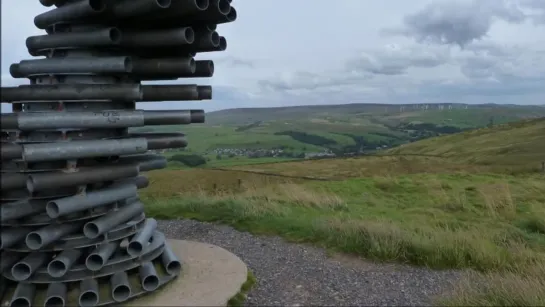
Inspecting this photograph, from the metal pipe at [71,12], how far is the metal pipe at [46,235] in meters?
2.49

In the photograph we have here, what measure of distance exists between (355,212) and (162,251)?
308 inches

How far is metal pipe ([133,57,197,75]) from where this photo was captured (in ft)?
22.3

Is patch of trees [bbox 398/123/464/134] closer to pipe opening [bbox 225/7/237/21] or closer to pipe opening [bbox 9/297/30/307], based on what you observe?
pipe opening [bbox 225/7/237/21]

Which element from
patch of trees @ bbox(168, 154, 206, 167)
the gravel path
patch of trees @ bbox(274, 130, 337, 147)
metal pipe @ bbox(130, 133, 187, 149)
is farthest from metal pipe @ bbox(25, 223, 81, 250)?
patch of trees @ bbox(274, 130, 337, 147)

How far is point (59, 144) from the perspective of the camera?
5855 mm

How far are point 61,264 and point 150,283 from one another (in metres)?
1.12

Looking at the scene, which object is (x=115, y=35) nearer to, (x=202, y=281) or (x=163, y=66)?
(x=163, y=66)

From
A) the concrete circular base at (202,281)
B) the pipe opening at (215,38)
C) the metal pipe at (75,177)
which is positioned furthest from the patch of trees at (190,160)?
the metal pipe at (75,177)

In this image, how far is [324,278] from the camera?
804cm

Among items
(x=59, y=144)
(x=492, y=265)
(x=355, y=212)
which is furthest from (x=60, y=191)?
(x=355, y=212)

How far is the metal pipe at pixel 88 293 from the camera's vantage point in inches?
240

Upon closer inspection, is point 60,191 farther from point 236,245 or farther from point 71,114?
point 236,245

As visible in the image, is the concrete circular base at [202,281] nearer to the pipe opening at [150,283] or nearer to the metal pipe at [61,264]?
the pipe opening at [150,283]

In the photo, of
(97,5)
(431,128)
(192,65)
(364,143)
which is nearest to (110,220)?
(192,65)
